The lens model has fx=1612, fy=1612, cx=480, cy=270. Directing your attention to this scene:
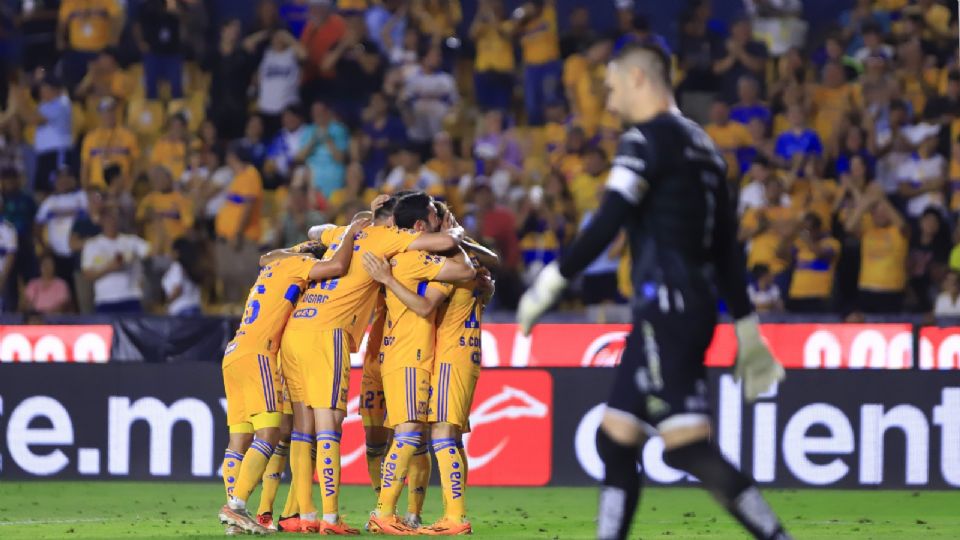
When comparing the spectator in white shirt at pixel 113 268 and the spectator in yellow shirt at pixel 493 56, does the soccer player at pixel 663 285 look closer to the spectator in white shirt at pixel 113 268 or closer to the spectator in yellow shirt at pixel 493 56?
the spectator in white shirt at pixel 113 268

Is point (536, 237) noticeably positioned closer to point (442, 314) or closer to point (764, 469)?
point (764, 469)

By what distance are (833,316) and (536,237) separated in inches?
139

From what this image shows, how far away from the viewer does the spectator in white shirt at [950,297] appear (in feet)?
53.2

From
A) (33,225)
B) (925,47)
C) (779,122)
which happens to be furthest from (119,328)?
(925,47)

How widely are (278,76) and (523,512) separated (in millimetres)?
10054

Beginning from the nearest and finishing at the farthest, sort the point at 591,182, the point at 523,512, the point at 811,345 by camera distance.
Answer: the point at 523,512, the point at 811,345, the point at 591,182

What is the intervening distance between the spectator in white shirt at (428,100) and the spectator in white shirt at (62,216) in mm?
4087

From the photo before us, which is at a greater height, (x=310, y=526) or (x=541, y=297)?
(x=541, y=297)

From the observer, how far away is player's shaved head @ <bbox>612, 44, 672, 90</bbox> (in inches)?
249

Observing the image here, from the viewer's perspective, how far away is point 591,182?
59.6 ft

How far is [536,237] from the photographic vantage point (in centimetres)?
1778

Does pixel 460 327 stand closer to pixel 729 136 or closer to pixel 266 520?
pixel 266 520

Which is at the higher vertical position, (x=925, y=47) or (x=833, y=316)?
(x=925, y=47)

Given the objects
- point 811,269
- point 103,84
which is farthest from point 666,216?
point 103,84
